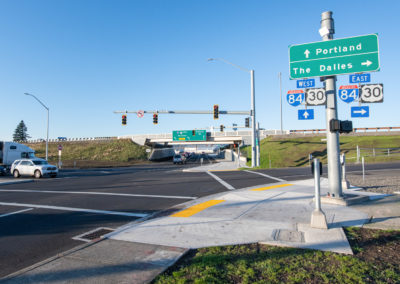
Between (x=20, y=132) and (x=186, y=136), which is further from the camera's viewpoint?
(x=20, y=132)

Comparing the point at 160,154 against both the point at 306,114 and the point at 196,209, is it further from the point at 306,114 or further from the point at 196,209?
the point at 196,209

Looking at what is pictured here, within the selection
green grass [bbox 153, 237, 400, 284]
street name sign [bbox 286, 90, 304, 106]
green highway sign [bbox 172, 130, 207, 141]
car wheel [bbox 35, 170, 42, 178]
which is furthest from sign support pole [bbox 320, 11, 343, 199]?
green highway sign [bbox 172, 130, 207, 141]

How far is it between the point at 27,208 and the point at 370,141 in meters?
47.5

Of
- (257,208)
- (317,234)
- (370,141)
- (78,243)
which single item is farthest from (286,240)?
(370,141)

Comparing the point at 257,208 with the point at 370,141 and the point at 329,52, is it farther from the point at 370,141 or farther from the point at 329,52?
the point at 370,141

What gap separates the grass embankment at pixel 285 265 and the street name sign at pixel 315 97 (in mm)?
5128

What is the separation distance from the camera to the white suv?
22500 millimetres

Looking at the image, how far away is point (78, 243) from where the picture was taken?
5.38m

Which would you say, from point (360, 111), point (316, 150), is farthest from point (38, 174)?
point (316, 150)

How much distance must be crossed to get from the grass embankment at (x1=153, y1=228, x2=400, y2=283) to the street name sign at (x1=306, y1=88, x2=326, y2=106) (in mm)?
5128

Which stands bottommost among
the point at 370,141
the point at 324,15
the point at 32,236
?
the point at 32,236

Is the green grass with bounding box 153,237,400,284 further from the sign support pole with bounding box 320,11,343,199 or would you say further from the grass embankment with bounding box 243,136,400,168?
the grass embankment with bounding box 243,136,400,168

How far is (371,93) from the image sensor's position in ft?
28.7

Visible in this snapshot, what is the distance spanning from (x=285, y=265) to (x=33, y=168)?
79.7 ft
